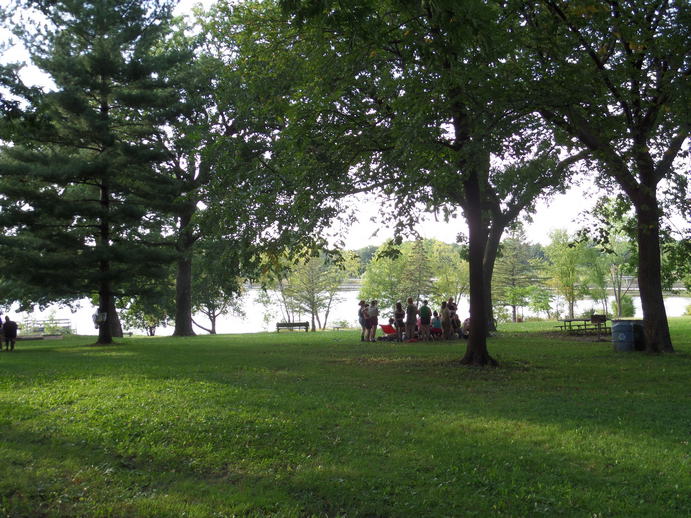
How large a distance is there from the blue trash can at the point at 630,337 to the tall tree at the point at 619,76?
0.57 m

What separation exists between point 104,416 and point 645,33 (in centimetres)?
1248

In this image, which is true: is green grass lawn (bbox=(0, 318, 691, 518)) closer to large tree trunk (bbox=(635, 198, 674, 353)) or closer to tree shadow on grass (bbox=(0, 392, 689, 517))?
tree shadow on grass (bbox=(0, 392, 689, 517))

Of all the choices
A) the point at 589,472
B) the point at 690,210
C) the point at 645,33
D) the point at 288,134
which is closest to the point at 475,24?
the point at 589,472

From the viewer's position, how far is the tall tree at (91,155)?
61.3ft

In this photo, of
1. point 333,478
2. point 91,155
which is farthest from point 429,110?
point 91,155

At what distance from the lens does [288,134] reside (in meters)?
11.6

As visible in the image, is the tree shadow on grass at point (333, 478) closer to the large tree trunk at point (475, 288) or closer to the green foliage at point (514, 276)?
the large tree trunk at point (475, 288)

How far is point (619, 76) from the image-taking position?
12.1 m

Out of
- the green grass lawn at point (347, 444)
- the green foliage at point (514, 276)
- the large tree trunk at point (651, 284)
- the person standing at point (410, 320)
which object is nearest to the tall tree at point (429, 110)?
the large tree trunk at point (651, 284)

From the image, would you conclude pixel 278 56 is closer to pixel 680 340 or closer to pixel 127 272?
pixel 127 272

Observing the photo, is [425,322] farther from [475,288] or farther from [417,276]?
[417,276]

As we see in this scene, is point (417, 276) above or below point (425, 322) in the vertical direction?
above

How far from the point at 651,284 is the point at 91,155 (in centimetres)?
1867

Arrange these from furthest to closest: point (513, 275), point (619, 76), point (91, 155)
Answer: point (513, 275), point (91, 155), point (619, 76)
